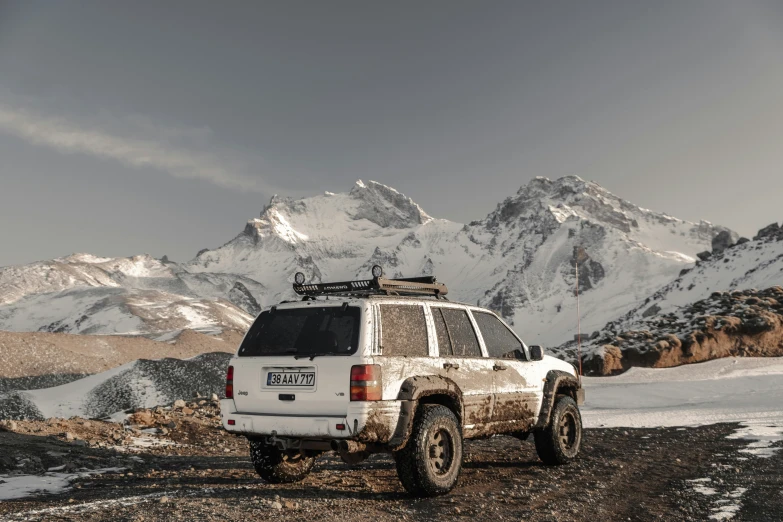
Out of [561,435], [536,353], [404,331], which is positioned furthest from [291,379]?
[561,435]

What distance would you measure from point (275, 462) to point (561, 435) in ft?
13.1

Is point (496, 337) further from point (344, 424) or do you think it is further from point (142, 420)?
point (142, 420)

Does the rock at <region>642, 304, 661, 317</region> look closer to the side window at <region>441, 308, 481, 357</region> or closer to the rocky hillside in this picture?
the rocky hillside

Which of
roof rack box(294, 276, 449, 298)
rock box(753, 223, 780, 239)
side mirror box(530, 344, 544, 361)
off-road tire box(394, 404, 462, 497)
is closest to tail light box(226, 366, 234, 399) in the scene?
roof rack box(294, 276, 449, 298)

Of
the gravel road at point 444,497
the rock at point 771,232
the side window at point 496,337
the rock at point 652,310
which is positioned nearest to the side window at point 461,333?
the side window at point 496,337

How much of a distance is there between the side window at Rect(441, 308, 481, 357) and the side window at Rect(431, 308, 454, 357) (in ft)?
0.20

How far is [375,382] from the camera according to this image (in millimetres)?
5910

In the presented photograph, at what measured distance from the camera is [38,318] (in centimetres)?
14488

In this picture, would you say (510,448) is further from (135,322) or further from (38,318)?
(38,318)

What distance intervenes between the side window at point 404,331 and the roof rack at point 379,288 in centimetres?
29


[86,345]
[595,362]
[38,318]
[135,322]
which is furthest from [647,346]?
[38,318]

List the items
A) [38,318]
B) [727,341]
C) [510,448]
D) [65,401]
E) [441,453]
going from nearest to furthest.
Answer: [441,453] → [510,448] → [65,401] → [727,341] → [38,318]

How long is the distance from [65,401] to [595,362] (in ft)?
74.6

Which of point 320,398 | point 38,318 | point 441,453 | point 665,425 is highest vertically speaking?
point 38,318
